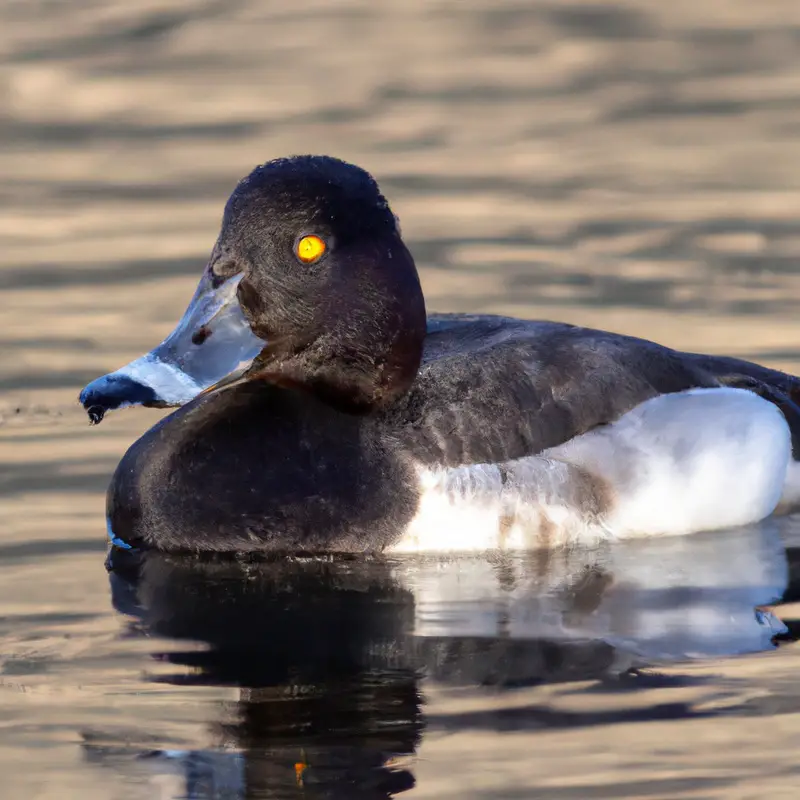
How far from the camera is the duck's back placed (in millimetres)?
6980

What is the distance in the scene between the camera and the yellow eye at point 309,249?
6.92m

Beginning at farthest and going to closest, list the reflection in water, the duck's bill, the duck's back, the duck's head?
the duck's back, the duck's head, the duck's bill, the reflection in water

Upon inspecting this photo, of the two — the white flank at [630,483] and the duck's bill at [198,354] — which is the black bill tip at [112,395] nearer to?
the duck's bill at [198,354]

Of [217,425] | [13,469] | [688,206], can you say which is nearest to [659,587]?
[217,425]

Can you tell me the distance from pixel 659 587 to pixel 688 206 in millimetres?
4859

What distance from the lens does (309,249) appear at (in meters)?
6.93

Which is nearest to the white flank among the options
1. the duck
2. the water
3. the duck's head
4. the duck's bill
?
the duck

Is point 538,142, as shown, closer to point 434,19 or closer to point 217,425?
point 434,19

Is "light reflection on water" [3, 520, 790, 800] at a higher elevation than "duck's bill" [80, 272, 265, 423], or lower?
lower

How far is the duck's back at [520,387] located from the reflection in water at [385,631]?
398 millimetres

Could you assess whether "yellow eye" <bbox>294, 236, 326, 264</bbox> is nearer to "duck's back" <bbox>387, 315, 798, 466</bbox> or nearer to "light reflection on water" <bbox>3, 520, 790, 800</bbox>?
"duck's back" <bbox>387, 315, 798, 466</bbox>

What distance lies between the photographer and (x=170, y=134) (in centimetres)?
1284

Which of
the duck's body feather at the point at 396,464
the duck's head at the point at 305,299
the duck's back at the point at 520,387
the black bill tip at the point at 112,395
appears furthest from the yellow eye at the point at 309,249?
the black bill tip at the point at 112,395

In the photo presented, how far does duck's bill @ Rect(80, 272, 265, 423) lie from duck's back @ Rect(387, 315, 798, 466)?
23.4 inches
